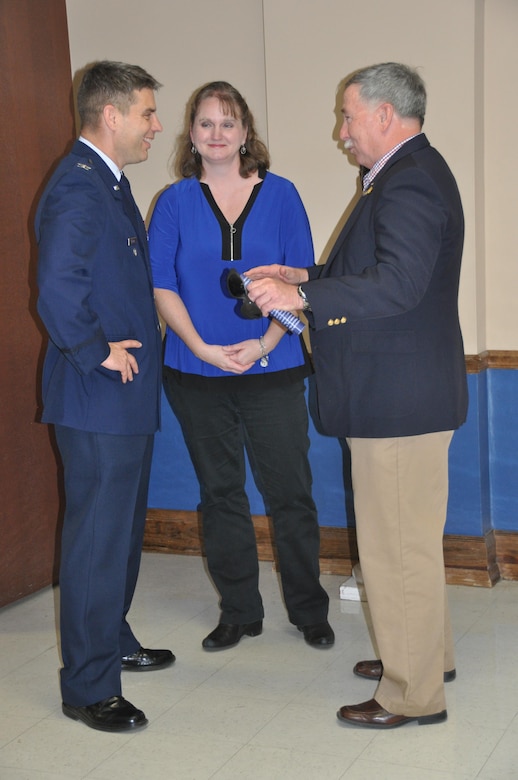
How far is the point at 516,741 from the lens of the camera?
2.39 m

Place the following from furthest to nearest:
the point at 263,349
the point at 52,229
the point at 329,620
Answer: the point at 329,620 → the point at 263,349 → the point at 52,229

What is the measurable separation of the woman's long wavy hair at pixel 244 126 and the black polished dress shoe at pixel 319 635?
54.5 inches

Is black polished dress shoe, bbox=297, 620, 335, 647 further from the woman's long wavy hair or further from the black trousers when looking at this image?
the woman's long wavy hair

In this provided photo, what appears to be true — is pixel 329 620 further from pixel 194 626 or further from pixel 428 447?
pixel 428 447

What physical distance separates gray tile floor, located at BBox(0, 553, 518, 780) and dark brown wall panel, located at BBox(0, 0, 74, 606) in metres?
0.28

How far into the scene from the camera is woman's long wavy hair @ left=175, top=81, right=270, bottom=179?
2.84m

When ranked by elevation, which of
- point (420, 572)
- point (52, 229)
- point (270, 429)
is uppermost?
point (52, 229)

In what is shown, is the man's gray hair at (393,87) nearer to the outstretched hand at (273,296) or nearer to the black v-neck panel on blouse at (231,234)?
the outstretched hand at (273,296)

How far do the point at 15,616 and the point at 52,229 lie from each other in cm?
160

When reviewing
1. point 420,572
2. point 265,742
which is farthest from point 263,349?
point 265,742

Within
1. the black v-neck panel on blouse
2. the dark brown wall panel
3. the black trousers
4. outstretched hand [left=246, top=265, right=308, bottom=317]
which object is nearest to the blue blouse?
the black v-neck panel on blouse

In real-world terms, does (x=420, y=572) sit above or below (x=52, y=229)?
below

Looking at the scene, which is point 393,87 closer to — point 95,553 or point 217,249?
point 217,249

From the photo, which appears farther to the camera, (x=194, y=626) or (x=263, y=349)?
(x=194, y=626)
